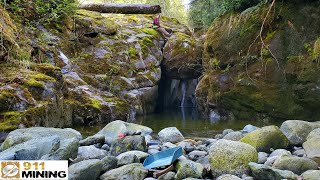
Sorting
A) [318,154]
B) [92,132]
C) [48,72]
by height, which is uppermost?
[48,72]

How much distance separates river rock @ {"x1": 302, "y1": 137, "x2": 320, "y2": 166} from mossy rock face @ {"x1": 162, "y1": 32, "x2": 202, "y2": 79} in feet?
30.4

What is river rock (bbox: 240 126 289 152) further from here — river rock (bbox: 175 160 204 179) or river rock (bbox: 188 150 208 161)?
river rock (bbox: 175 160 204 179)

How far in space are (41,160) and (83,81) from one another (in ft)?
22.0

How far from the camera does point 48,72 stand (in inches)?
289

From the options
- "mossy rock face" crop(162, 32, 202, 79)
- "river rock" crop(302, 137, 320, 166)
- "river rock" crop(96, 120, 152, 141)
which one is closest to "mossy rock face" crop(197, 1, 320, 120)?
"river rock" crop(302, 137, 320, 166)

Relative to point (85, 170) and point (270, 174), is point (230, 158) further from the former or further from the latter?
point (85, 170)

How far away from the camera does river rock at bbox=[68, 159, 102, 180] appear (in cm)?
313

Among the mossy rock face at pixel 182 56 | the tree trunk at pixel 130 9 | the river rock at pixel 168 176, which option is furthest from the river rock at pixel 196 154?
the tree trunk at pixel 130 9

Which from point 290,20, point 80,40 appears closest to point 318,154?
point 290,20

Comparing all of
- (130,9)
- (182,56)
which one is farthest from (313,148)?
(130,9)

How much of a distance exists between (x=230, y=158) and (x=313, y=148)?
1.61 meters

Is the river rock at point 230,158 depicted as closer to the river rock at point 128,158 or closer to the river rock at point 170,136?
the river rock at point 128,158

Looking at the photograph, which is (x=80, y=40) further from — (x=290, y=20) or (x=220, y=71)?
(x=290, y=20)

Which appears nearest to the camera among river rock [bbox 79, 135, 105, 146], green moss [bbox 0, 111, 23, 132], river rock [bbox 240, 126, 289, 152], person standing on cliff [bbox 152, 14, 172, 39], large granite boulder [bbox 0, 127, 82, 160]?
large granite boulder [bbox 0, 127, 82, 160]
